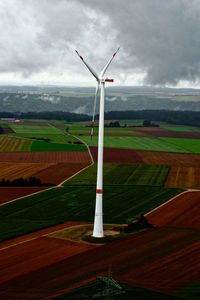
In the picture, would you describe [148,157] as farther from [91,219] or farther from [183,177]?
[91,219]

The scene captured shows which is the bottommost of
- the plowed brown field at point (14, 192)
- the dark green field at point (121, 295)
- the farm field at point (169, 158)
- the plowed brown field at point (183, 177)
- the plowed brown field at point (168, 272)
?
the dark green field at point (121, 295)

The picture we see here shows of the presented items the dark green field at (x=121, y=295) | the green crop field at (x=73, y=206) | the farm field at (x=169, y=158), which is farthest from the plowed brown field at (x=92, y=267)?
the farm field at (x=169, y=158)

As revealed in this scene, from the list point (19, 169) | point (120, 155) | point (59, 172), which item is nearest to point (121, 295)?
point (59, 172)

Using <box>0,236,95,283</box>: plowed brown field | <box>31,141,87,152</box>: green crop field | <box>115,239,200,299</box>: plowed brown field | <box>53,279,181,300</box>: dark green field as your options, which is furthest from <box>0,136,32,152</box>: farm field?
<box>53,279,181,300</box>: dark green field

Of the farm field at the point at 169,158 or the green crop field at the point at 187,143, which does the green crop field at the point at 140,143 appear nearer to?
the green crop field at the point at 187,143

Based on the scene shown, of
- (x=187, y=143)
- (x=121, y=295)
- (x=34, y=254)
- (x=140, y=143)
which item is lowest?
(x=121, y=295)

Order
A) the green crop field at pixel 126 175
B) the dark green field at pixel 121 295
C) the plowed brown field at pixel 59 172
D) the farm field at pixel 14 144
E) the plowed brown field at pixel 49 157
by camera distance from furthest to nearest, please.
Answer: the farm field at pixel 14 144 < the plowed brown field at pixel 49 157 < the plowed brown field at pixel 59 172 < the green crop field at pixel 126 175 < the dark green field at pixel 121 295

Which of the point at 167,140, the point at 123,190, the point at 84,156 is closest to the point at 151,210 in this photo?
the point at 123,190
